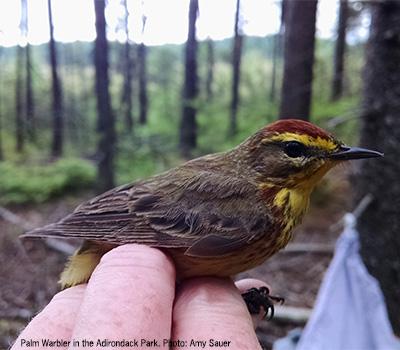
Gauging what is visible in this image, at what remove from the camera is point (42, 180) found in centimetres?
1031

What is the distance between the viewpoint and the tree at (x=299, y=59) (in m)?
6.80

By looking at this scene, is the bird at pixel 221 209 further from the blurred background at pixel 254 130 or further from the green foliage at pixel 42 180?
the green foliage at pixel 42 180

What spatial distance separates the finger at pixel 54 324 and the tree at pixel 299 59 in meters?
5.57

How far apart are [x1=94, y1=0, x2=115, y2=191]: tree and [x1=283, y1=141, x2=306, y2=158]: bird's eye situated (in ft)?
16.5

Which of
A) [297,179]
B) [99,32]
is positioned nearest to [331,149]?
[297,179]

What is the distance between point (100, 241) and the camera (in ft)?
7.35

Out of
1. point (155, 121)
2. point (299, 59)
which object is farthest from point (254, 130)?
point (155, 121)

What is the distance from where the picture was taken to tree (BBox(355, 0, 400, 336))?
14.1 feet

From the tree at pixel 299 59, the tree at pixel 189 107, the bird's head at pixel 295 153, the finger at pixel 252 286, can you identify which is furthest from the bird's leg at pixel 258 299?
the tree at pixel 189 107

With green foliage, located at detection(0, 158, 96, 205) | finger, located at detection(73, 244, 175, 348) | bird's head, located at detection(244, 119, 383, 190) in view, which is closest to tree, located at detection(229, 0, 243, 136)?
green foliage, located at detection(0, 158, 96, 205)

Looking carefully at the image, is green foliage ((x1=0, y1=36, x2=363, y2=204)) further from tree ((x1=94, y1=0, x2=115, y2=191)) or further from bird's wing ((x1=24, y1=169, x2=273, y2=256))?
bird's wing ((x1=24, y1=169, x2=273, y2=256))

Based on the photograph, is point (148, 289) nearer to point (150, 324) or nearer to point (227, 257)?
point (150, 324)

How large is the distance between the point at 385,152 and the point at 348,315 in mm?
1583

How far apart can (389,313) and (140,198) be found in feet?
11.6
